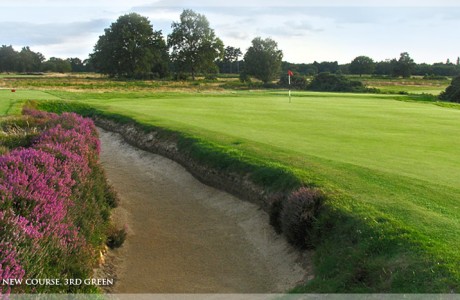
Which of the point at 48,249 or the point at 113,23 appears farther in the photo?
the point at 113,23

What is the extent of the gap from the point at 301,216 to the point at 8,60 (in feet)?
510

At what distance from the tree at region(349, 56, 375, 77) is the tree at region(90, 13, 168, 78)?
62.7m

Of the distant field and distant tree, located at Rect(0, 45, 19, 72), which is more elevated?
distant tree, located at Rect(0, 45, 19, 72)

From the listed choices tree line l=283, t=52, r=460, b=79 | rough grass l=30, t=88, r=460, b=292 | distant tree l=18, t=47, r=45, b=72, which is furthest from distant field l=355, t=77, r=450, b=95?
distant tree l=18, t=47, r=45, b=72

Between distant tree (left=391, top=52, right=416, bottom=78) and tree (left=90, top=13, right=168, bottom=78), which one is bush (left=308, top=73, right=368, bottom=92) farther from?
distant tree (left=391, top=52, right=416, bottom=78)

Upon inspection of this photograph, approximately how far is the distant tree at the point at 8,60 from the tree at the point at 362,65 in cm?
10775

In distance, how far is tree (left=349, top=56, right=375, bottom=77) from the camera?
5531 inches

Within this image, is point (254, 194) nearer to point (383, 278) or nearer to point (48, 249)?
point (383, 278)

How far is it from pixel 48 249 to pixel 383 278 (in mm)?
4608

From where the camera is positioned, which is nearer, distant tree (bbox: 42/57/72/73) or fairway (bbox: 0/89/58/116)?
fairway (bbox: 0/89/58/116)

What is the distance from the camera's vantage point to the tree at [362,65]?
5531 inches

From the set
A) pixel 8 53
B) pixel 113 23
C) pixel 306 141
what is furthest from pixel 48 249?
pixel 8 53

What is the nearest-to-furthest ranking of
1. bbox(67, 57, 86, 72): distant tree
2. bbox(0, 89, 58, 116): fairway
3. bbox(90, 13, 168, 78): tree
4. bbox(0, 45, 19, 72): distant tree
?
bbox(0, 89, 58, 116): fairway
bbox(90, 13, 168, 78): tree
bbox(0, 45, 19, 72): distant tree
bbox(67, 57, 86, 72): distant tree

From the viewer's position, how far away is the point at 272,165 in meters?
12.9
